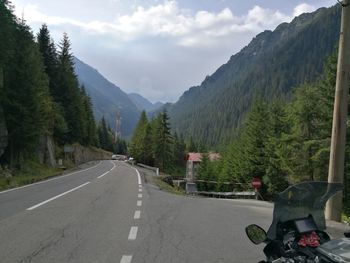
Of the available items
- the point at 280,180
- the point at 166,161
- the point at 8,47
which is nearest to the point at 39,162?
the point at 8,47

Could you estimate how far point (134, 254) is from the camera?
765cm

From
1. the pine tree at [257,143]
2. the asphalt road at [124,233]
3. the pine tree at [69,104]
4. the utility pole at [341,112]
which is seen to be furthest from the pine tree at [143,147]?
the utility pole at [341,112]

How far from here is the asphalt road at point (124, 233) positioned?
7539mm

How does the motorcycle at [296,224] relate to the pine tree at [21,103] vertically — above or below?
below

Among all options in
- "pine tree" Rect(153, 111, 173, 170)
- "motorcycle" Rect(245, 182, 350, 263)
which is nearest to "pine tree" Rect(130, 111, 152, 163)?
"pine tree" Rect(153, 111, 173, 170)

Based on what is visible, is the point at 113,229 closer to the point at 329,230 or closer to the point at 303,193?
the point at 329,230

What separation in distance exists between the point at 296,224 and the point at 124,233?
523 cm

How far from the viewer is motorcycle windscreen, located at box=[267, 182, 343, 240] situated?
524 centimetres

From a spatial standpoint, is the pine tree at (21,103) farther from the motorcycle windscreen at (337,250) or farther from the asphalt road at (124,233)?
the motorcycle windscreen at (337,250)

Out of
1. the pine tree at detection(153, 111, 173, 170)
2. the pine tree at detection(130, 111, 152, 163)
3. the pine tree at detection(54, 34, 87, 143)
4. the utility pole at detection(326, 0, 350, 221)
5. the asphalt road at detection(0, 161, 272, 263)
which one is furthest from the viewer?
the pine tree at detection(130, 111, 152, 163)

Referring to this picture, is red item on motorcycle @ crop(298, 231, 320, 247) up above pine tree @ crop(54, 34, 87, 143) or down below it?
below

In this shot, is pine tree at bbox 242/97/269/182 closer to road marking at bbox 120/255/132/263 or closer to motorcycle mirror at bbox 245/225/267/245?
road marking at bbox 120/255/132/263

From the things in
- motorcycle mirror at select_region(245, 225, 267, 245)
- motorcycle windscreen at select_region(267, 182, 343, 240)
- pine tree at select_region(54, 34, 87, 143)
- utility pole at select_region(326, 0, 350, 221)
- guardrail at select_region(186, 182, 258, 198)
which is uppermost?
pine tree at select_region(54, 34, 87, 143)

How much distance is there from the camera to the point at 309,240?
16.4 ft
